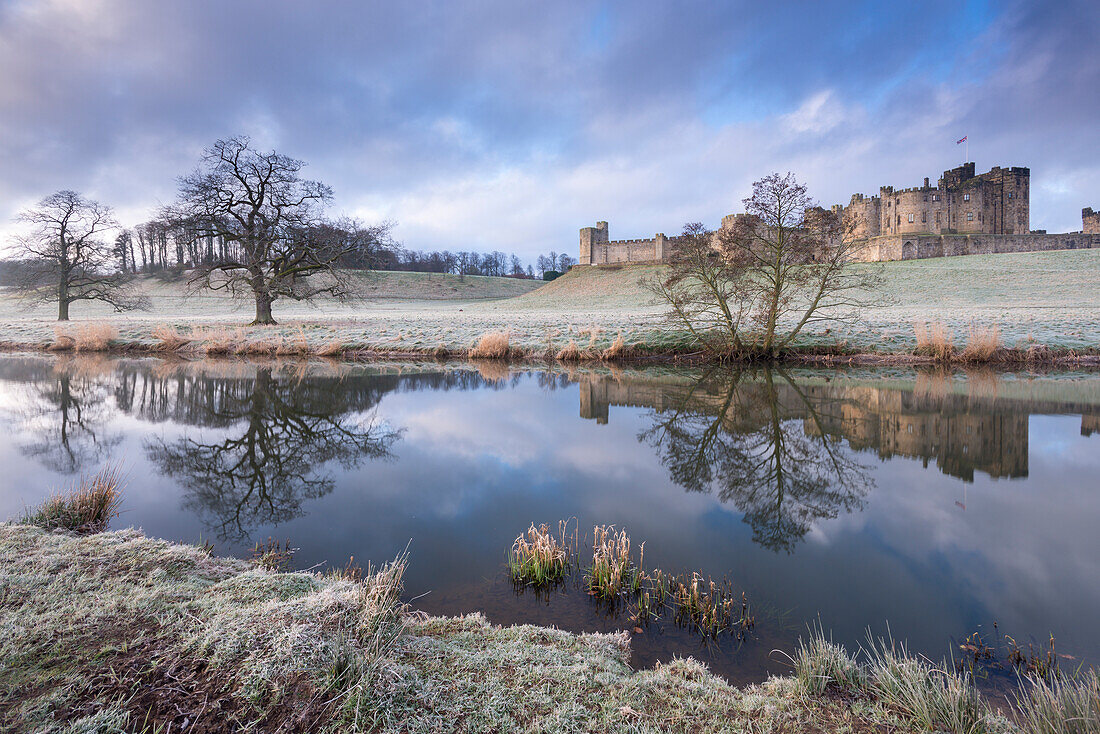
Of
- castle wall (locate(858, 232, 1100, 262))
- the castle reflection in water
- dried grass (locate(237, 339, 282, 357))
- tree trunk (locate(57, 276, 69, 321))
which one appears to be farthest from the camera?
castle wall (locate(858, 232, 1100, 262))

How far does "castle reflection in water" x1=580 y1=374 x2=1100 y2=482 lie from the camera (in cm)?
744

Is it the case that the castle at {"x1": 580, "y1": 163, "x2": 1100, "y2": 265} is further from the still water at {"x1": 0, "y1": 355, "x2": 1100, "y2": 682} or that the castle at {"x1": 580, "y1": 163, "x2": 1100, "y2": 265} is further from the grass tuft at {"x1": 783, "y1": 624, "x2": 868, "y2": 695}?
the grass tuft at {"x1": 783, "y1": 624, "x2": 868, "y2": 695}

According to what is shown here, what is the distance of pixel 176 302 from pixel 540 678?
5317 cm

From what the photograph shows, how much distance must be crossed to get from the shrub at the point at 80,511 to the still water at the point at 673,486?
294 millimetres

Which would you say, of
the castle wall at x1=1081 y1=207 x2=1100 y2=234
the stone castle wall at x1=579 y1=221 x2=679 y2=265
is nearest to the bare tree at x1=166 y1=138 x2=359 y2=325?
the stone castle wall at x1=579 y1=221 x2=679 y2=265

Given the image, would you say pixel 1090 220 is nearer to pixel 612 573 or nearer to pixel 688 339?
pixel 688 339

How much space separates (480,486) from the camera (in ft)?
20.8

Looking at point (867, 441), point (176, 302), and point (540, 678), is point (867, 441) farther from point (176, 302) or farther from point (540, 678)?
point (176, 302)

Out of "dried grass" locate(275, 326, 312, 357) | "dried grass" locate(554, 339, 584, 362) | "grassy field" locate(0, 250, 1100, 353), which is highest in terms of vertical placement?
"grassy field" locate(0, 250, 1100, 353)

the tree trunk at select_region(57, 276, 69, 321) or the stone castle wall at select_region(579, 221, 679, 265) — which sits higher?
the stone castle wall at select_region(579, 221, 679, 265)

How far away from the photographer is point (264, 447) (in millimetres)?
7938

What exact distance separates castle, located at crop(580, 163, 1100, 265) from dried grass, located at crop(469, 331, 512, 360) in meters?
44.9

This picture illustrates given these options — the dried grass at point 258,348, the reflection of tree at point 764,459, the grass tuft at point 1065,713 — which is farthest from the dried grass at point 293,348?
the grass tuft at point 1065,713

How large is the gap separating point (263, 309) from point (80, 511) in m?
22.9
